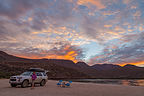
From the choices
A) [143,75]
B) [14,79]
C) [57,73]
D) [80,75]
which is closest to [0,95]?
[14,79]

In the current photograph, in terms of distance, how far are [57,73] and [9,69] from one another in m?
50.7

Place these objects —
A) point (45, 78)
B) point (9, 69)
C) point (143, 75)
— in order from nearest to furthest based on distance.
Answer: point (45, 78) < point (9, 69) < point (143, 75)

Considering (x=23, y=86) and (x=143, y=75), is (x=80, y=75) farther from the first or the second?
(x=23, y=86)

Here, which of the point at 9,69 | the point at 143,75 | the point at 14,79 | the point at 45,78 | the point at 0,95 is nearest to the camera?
the point at 0,95

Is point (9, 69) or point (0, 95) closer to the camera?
point (0, 95)

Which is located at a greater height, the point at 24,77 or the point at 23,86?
the point at 24,77

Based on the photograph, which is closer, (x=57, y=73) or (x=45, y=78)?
(x=45, y=78)

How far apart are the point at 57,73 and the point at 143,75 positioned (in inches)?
4897

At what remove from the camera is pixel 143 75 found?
192 meters

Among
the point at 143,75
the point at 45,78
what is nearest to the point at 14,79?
the point at 45,78

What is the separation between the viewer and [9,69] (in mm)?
98562

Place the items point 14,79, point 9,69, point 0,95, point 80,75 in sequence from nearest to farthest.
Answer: point 0,95 → point 14,79 → point 9,69 → point 80,75

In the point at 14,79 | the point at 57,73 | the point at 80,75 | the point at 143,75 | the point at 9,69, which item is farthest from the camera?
the point at 143,75

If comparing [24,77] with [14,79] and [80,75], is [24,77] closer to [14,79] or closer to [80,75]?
[14,79]
